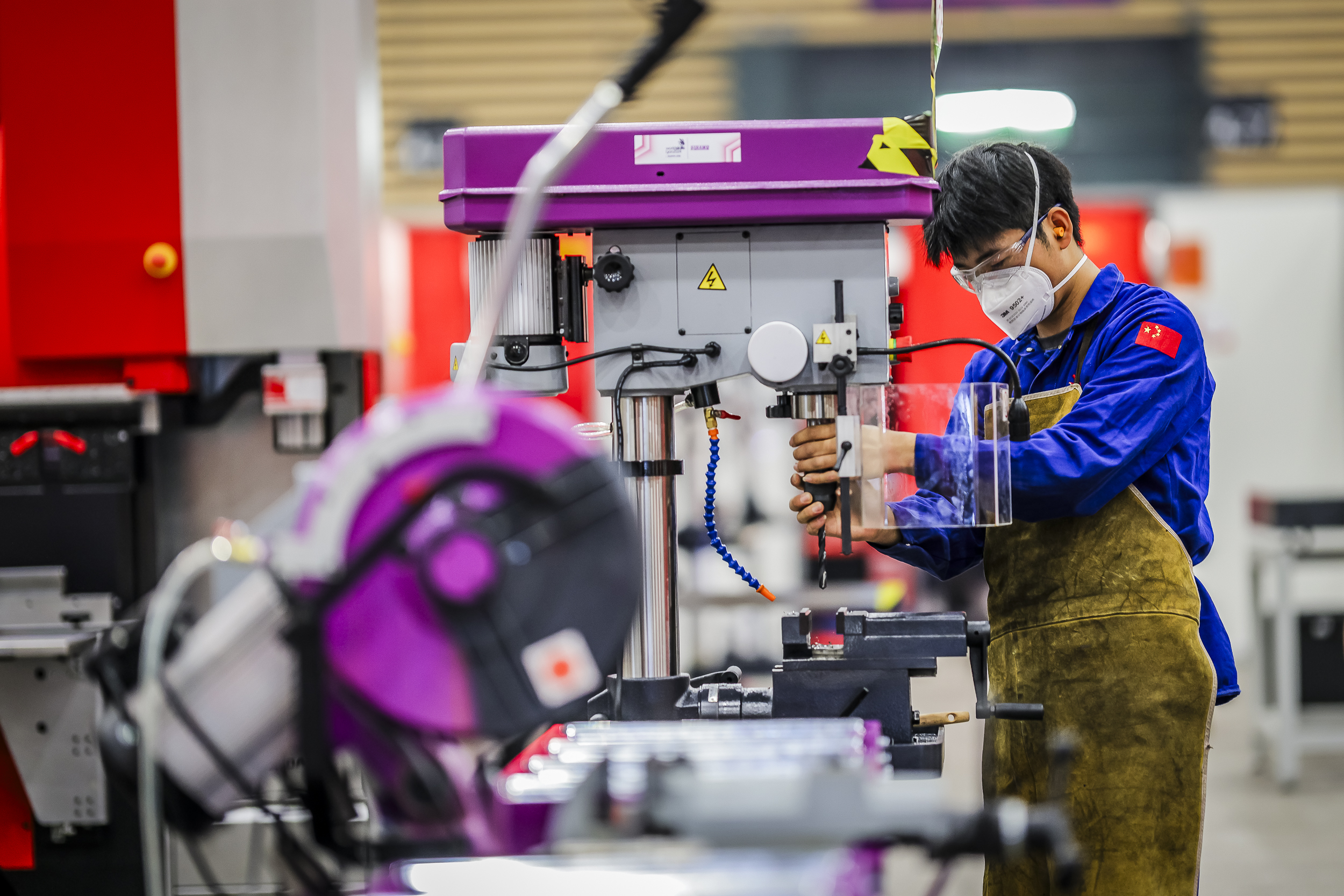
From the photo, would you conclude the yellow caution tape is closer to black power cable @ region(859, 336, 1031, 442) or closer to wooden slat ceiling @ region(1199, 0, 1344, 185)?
black power cable @ region(859, 336, 1031, 442)

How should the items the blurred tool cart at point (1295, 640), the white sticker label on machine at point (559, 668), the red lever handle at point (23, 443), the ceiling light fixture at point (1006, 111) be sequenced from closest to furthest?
1. the white sticker label on machine at point (559, 668)
2. the red lever handle at point (23, 443)
3. the blurred tool cart at point (1295, 640)
4. the ceiling light fixture at point (1006, 111)

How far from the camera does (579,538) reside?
992 millimetres

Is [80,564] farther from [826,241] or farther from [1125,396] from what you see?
[1125,396]

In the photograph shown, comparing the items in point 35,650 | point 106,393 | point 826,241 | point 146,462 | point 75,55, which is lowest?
point 35,650

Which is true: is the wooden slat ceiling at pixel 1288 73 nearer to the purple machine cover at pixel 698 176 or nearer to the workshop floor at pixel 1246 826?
the workshop floor at pixel 1246 826

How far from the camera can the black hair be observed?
1668 millimetres

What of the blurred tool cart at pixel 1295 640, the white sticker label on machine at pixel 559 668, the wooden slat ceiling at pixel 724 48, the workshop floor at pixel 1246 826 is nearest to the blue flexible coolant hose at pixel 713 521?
the white sticker label on machine at pixel 559 668

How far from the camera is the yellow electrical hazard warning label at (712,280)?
4.97ft

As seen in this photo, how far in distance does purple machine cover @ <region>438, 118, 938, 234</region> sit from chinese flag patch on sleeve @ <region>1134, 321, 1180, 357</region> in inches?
15.7

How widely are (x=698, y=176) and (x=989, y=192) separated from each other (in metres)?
0.47

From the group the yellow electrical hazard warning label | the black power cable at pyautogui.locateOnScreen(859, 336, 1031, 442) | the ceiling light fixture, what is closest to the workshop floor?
the black power cable at pyautogui.locateOnScreen(859, 336, 1031, 442)

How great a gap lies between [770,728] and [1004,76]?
4.89 m

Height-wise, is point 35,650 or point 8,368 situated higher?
point 8,368

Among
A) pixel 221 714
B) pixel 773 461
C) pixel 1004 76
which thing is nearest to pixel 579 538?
pixel 221 714
